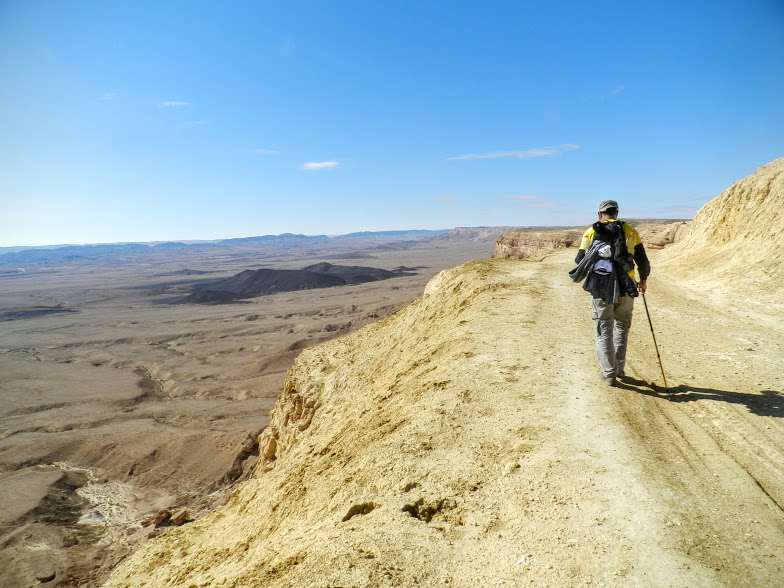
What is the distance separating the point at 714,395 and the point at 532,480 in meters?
3.36

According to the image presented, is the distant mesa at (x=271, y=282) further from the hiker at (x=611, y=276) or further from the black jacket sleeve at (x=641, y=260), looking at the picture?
the black jacket sleeve at (x=641, y=260)

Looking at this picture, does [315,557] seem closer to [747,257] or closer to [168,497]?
[747,257]

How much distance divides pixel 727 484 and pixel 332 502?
12.5 ft

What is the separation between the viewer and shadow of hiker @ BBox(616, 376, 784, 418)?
5.07 meters

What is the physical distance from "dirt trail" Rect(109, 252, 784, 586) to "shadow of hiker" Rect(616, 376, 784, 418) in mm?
32

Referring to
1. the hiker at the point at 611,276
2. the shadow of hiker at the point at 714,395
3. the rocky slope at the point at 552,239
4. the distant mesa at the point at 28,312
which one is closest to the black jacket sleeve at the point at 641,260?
the hiker at the point at 611,276

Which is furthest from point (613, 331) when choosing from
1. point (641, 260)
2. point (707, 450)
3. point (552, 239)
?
point (552, 239)

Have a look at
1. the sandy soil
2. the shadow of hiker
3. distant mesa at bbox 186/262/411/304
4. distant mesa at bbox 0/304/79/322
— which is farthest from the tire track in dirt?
distant mesa at bbox 0/304/79/322

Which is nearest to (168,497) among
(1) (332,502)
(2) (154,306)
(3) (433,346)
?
(3) (433,346)

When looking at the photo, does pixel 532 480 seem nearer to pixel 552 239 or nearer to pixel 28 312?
pixel 552 239

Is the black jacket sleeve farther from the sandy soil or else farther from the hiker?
the sandy soil

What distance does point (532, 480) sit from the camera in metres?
3.84

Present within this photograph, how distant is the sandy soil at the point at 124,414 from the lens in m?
20.6

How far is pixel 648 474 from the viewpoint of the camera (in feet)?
12.3
